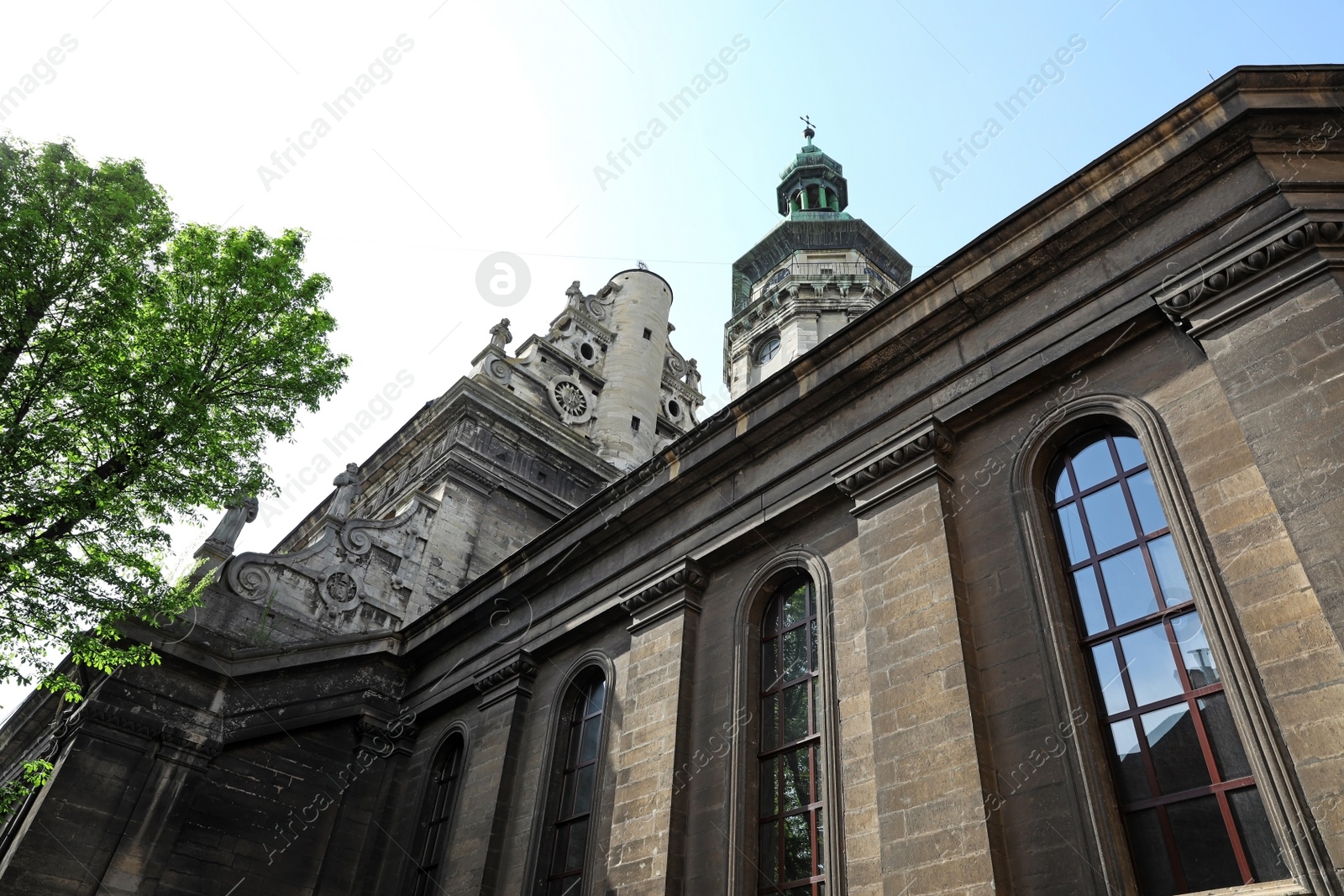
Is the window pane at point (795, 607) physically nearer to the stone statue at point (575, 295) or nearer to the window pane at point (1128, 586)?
the window pane at point (1128, 586)

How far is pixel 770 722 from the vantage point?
11234 mm

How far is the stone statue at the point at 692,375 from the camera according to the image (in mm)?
37062

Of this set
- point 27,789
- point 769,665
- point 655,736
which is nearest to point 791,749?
point 769,665

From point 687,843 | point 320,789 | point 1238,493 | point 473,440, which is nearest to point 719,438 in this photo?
point 687,843

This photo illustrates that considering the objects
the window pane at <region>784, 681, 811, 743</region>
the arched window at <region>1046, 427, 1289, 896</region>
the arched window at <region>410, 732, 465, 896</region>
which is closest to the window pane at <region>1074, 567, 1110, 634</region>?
the arched window at <region>1046, 427, 1289, 896</region>

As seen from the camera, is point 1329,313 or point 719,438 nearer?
point 1329,313

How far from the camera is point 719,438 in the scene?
13.7 meters

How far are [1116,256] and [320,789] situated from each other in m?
15.4

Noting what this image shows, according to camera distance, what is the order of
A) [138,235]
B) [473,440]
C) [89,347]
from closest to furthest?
[89,347], [138,235], [473,440]

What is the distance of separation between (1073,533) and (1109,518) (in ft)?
1.25

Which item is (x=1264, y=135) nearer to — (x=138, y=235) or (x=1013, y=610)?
(x=1013, y=610)

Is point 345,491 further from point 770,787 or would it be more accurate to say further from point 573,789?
point 770,787

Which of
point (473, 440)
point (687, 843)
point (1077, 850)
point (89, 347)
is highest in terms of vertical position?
point (473, 440)

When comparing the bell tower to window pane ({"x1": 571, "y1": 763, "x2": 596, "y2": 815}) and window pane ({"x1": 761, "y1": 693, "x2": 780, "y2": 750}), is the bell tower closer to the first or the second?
window pane ({"x1": 571, "y1": 763, "x2": 596, "y2": 815})
